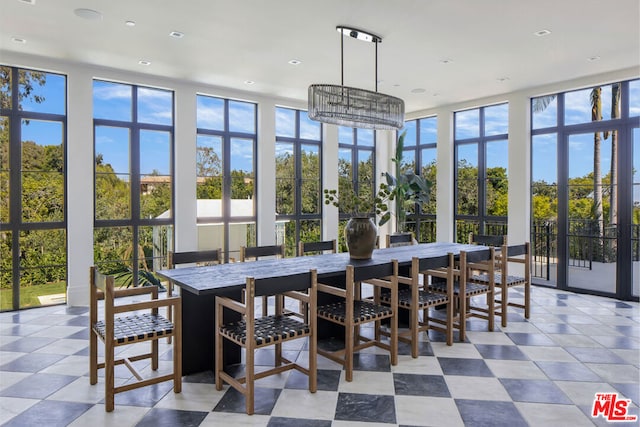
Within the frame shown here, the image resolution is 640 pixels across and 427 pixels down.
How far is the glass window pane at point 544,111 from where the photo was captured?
6355 mm

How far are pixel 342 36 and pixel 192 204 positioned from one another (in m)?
3.22

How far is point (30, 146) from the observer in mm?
5168

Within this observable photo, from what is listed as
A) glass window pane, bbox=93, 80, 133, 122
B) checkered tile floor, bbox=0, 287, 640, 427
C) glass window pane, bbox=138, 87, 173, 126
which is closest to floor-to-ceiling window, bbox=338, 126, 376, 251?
glass window pane, bbox=138, 87, 173, 126

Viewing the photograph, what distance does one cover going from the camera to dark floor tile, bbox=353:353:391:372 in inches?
132

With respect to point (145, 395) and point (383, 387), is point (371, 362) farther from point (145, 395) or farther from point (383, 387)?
point (145, 395)

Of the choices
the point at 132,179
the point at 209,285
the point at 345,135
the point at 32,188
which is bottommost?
the point at 209,285

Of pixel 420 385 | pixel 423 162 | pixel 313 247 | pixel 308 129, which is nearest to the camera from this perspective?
pixel 420 385

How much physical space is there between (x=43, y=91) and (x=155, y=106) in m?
1.32

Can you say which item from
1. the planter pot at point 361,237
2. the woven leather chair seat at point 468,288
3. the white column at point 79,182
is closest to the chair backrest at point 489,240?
the woven leather chair seat at point 468,288

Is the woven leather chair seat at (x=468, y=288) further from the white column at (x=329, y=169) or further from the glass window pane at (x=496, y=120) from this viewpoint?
the glass window pane at (x=496, y=120)

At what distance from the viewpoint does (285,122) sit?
23.7 ft

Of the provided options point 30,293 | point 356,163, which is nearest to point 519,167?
point 356,163

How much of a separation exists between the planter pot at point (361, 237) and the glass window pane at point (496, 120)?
13.6 ft

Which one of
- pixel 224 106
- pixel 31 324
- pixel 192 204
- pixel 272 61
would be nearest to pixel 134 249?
pixel 192 204
